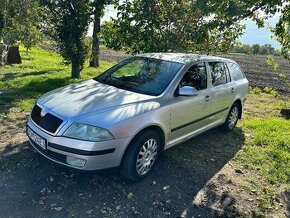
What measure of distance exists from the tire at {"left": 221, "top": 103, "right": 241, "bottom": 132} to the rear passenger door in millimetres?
278

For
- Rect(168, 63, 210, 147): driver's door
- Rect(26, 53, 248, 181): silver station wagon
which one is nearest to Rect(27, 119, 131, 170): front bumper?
Rect(26, 53, 248, 181): silver station wagon

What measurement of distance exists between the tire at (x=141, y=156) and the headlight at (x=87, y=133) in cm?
44

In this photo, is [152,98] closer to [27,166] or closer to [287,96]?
[27,166]

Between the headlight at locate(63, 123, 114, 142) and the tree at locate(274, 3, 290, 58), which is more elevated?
the tree at locate(274, 3, 290, 58)

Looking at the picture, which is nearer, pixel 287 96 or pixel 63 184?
pixel 63 184

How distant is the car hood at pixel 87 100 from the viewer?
12.9 ft

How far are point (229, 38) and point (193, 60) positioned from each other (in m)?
4.69

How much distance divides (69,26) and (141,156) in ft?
24.8

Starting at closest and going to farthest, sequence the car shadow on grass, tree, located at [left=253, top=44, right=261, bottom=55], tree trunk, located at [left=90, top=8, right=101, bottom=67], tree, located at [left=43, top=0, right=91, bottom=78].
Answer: the car shadow on grass → tree, located at [left=43, top=0, right=91, bottom=78] → tree trunk, located at [left=90, top=8, right=101, bottom=67] → tree, located at [left=253, top=44, right=261, bottom=55]

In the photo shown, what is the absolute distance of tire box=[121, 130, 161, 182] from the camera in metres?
3.99

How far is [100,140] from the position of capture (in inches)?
145

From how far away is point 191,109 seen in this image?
4941 mm

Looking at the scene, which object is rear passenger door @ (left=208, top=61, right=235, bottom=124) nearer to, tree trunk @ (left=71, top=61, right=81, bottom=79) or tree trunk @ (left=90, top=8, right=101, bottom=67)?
tree trunk @ (left=90, top=8, right=101, bottom=67)

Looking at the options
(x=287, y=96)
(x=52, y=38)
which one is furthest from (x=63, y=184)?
(x=287, y=96)
